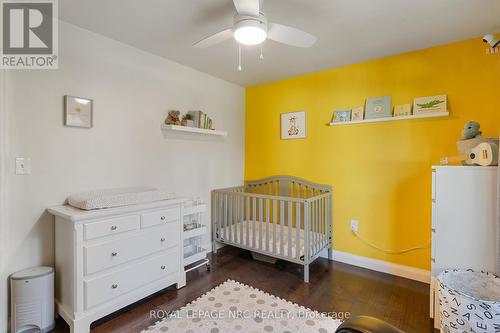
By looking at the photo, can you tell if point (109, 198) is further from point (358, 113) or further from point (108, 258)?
point (358, 113)

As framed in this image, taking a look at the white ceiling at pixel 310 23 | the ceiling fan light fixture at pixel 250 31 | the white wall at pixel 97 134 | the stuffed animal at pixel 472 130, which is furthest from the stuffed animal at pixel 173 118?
the stuffed animal at pixel 472 130

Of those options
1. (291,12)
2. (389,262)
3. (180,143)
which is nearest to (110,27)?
(180,143)

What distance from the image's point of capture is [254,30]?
1.57m

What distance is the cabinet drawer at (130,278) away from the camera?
1781 millimetres

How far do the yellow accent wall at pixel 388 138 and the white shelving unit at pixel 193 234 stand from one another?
1.37 meters

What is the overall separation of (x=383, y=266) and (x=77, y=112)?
3.38m

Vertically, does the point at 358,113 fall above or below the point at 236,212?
above

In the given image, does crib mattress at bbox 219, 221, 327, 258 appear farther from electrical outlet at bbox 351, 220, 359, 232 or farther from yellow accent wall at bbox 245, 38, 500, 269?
yellow accent wall at bbox 245, 38, 500, 269

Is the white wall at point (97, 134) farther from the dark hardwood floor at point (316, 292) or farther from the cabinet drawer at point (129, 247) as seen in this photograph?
the dark hardwood floor at point (316, 292)

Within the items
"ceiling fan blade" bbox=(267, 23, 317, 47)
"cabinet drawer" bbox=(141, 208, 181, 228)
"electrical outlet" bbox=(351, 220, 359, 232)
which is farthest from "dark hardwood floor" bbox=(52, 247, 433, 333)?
"ceiling fan blade" bbox=(267, 23, 317, 47)

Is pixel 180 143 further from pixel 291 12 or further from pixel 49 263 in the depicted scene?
pixel 291 12

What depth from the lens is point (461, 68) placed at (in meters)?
2.30

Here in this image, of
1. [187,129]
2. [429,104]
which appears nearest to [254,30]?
[187,129]

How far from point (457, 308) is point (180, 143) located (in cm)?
277
